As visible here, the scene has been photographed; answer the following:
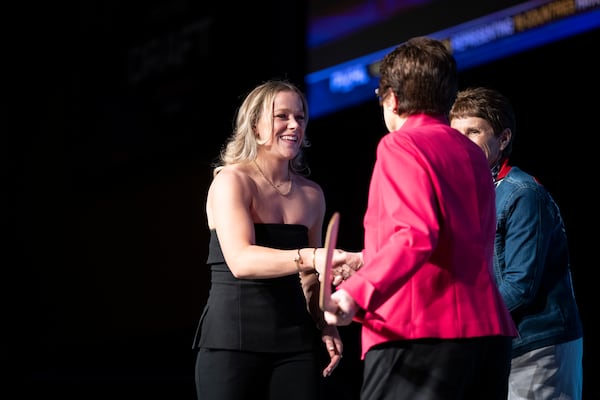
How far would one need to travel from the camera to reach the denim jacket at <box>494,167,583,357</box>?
2.10 meters

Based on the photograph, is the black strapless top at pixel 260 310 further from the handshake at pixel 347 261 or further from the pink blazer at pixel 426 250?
the pink blazer at pixel 426 250

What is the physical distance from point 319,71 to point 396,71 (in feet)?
9.85

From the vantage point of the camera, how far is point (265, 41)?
17.8 ft

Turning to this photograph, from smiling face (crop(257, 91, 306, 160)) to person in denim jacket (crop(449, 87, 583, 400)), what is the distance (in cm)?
62

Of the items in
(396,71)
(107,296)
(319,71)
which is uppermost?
(319,71)

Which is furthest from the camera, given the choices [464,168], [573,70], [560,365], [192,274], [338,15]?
[192,274]

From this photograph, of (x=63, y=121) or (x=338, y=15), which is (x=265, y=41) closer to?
(x=338, y=15)

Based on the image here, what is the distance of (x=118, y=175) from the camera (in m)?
6.64

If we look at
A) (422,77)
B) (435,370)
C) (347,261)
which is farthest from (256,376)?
(422,77)

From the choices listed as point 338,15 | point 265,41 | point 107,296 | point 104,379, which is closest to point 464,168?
point 338,15

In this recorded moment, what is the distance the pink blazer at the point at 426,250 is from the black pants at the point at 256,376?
21.3 inches

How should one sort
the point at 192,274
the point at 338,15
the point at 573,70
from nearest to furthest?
the point at 573,70 → the point at 338,15 → the point at 192,274

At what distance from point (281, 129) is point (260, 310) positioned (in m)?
0.54

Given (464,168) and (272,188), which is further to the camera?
(272,188)
